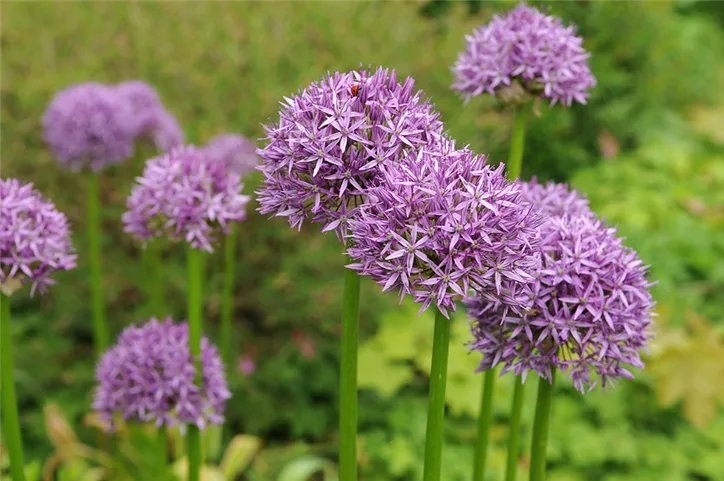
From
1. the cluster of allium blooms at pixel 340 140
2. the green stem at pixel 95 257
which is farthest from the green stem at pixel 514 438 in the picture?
the green stem at pixel 95 257

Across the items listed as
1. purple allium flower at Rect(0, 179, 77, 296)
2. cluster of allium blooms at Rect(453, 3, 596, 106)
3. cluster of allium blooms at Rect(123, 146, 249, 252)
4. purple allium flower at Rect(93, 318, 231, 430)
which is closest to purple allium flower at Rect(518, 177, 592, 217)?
cluster of allium blooms at Rect(453, 3, 596, 106)

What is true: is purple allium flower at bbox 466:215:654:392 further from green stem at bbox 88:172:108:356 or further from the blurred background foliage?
green stem at bbox 88:172:108:356

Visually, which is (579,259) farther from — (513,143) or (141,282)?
(141,282)

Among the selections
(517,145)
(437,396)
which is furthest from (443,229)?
(517,145)

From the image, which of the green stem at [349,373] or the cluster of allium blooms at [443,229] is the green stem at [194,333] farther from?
the cluster of allium blooms at [443,229]

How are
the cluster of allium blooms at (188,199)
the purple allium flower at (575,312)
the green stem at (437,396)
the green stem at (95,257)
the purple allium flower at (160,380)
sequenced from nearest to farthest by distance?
1. the green stem at (437,396)
2. the purple allium flower at (575,312)
3. the cluster of allium blooms at (188,199)
4. the purple allium flower at (160,380)
5. the green stem at (95,257)
